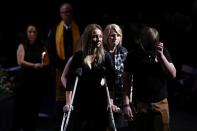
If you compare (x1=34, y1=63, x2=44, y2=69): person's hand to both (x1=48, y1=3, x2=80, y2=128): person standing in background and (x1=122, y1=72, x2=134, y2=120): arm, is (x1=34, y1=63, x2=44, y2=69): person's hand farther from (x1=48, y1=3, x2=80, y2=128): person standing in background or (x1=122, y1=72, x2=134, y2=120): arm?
(x1=122, y1=72, x2=134, y2=120): arm

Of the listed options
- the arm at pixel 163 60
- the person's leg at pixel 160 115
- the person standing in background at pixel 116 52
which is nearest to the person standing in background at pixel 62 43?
the person standing in background at pixel 116 52

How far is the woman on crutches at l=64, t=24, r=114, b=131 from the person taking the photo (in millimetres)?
5500

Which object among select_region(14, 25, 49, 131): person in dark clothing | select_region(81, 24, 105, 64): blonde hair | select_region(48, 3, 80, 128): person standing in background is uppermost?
select_region(81, 24, 105, 64): blonde hair

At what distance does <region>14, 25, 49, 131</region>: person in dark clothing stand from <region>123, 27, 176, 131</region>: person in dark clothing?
3134 millimetres

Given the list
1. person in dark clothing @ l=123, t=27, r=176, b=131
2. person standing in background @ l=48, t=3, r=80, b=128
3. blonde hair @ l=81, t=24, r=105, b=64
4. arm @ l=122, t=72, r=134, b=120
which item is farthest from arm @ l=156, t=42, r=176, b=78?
person standing in background @ l=48, t=3, r=80, b=128

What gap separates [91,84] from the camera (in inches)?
219

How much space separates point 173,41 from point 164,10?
1.10 m

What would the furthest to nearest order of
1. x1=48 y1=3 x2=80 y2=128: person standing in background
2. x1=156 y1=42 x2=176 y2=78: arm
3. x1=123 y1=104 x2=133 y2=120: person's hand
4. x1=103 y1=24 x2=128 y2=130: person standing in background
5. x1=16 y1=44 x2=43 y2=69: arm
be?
x1=16 y1=44 x2=43 y2=69: arm → x1=48 y1=3 x2=80 y2=128: person standing in background → x1=103 y1=24 x2=128 y2=130: person standing in background → x1=123 y1=104 x2=133 y2=120: person's hand → x1=156 y1=42 x2=176 y2=78: arm

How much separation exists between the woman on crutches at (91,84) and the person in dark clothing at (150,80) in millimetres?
291

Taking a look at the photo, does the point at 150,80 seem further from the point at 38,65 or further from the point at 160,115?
the point at 38,65

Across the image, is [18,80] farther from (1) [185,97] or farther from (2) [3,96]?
(1) [185,97]

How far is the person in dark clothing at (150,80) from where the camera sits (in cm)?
556

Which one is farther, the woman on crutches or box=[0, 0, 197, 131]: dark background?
box=[0, 0, 197, 131]: dark background

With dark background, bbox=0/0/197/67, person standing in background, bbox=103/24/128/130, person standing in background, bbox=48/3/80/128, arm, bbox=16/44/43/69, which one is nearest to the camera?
person standing in background, bbox=103/24/128/130
